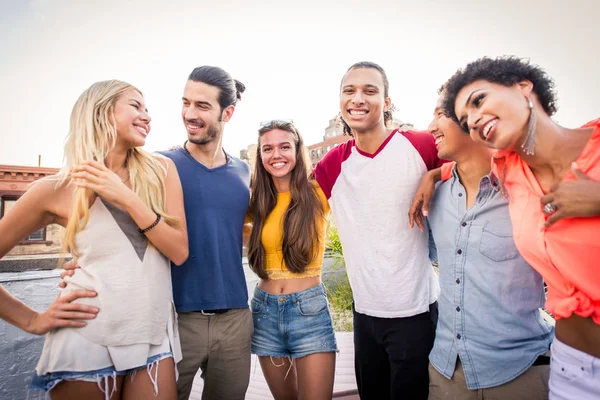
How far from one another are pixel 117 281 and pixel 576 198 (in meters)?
1.87

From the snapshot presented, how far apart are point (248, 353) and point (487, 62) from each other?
218 cm

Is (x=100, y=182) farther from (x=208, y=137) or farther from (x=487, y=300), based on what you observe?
(x=487, y=300)

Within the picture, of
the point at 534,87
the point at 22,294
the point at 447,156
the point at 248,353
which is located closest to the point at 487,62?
the point at 534,87

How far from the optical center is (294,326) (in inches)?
88.2

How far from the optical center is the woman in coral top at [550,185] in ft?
3.93

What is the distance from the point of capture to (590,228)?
1188 mm

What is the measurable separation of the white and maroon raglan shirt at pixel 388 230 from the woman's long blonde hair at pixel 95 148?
3.76 feet

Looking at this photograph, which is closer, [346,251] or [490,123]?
[490,123]

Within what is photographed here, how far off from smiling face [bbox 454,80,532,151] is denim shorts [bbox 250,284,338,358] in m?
1.47

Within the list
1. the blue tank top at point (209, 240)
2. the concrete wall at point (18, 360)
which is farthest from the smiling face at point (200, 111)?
the concrete wall at point (18, 360)

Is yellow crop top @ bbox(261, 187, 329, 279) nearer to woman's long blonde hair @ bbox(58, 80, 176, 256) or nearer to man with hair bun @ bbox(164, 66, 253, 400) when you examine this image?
man with hair bun @ bbox(164, 66, 253, 400)

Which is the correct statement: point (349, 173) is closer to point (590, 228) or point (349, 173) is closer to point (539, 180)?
point (539, 180)

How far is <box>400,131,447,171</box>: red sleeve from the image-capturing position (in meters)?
2.15

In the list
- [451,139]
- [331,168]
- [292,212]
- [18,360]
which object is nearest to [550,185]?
[451,139]
